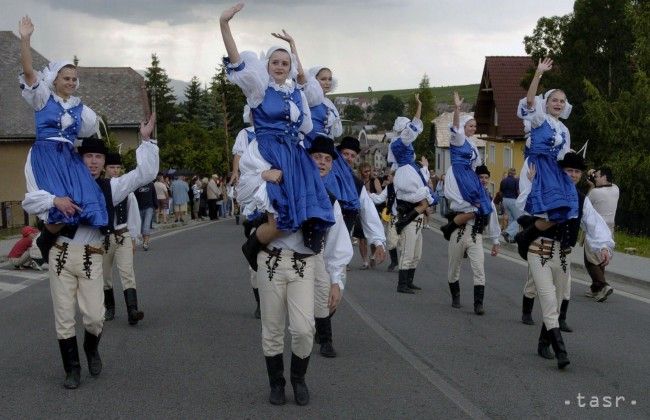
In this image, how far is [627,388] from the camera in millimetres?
7500

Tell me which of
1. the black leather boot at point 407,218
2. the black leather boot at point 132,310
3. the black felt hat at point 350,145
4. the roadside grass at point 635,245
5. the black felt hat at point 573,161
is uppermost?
the black felt hat at point 350,145

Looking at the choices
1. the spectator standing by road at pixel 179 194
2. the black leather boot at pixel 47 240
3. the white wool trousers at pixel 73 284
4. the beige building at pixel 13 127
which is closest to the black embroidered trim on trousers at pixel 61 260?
the white wool trousers at pixel 73 284

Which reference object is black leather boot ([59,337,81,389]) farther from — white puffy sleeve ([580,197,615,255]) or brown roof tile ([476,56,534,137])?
brown roof tile ([476,56,534,137])

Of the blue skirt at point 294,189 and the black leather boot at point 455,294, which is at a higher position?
the blue skirt at point 294,189

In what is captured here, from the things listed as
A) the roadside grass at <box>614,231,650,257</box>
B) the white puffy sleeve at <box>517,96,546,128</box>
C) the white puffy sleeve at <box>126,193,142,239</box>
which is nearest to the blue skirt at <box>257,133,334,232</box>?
the white puffy sleeve at <box>517,96,546,128</box>

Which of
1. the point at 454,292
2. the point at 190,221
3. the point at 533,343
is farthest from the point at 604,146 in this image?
the point at 533,343

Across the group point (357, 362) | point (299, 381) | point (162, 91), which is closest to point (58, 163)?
point (299, 381)

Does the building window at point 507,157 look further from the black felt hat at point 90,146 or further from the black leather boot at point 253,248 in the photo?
the black leather boot at point 253,248

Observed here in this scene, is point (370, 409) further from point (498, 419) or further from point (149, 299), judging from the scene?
point (149, 299)

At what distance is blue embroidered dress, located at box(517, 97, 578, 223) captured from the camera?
27.8 ft

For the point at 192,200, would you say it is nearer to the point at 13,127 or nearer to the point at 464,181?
the point at 13,127

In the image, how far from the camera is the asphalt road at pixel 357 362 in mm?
6766

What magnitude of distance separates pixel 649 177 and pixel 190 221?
1813cm

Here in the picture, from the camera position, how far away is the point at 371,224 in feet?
25.5
